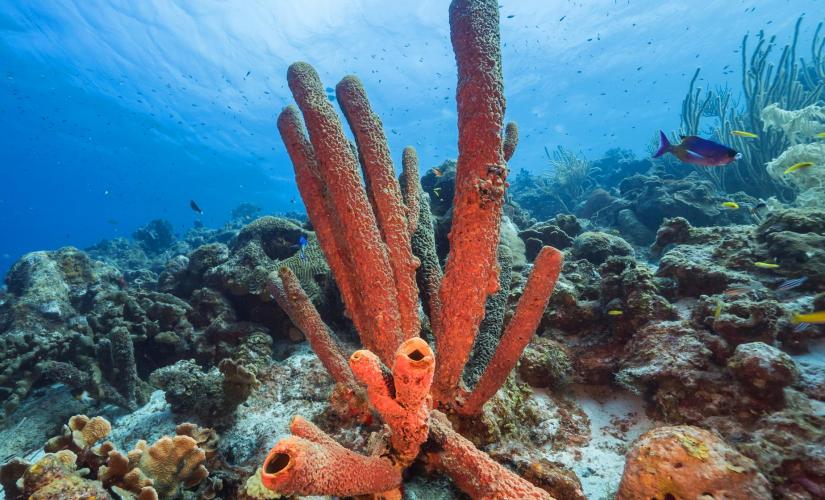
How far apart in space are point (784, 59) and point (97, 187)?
113478 millimetres

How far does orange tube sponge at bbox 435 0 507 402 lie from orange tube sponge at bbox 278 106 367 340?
649mm

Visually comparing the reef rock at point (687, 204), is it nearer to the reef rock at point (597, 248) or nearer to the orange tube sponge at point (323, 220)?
the reef rock at point (597, 248)

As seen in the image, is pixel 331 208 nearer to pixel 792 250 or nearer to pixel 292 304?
pixel 292 304

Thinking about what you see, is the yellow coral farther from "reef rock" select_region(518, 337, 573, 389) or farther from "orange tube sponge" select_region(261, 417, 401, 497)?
"reef rock" select_region(518, 337, 573, 389)

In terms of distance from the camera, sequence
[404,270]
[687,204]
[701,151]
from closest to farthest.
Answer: [404,270] → [701,151] → [687,204]

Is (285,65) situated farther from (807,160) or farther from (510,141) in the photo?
(510,141)

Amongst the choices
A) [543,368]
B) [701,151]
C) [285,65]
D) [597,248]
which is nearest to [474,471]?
[543,368]

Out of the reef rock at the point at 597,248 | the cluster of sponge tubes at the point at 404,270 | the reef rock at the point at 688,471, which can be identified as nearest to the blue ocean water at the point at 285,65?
the reef rock at the point at 597,248

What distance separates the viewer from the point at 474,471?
4.93 feet

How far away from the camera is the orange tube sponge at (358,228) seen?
81.9 inches

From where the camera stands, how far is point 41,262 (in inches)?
279

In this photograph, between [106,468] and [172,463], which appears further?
[172,463]

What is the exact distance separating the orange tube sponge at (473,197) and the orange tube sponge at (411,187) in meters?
0.62

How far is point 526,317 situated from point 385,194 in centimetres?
116
